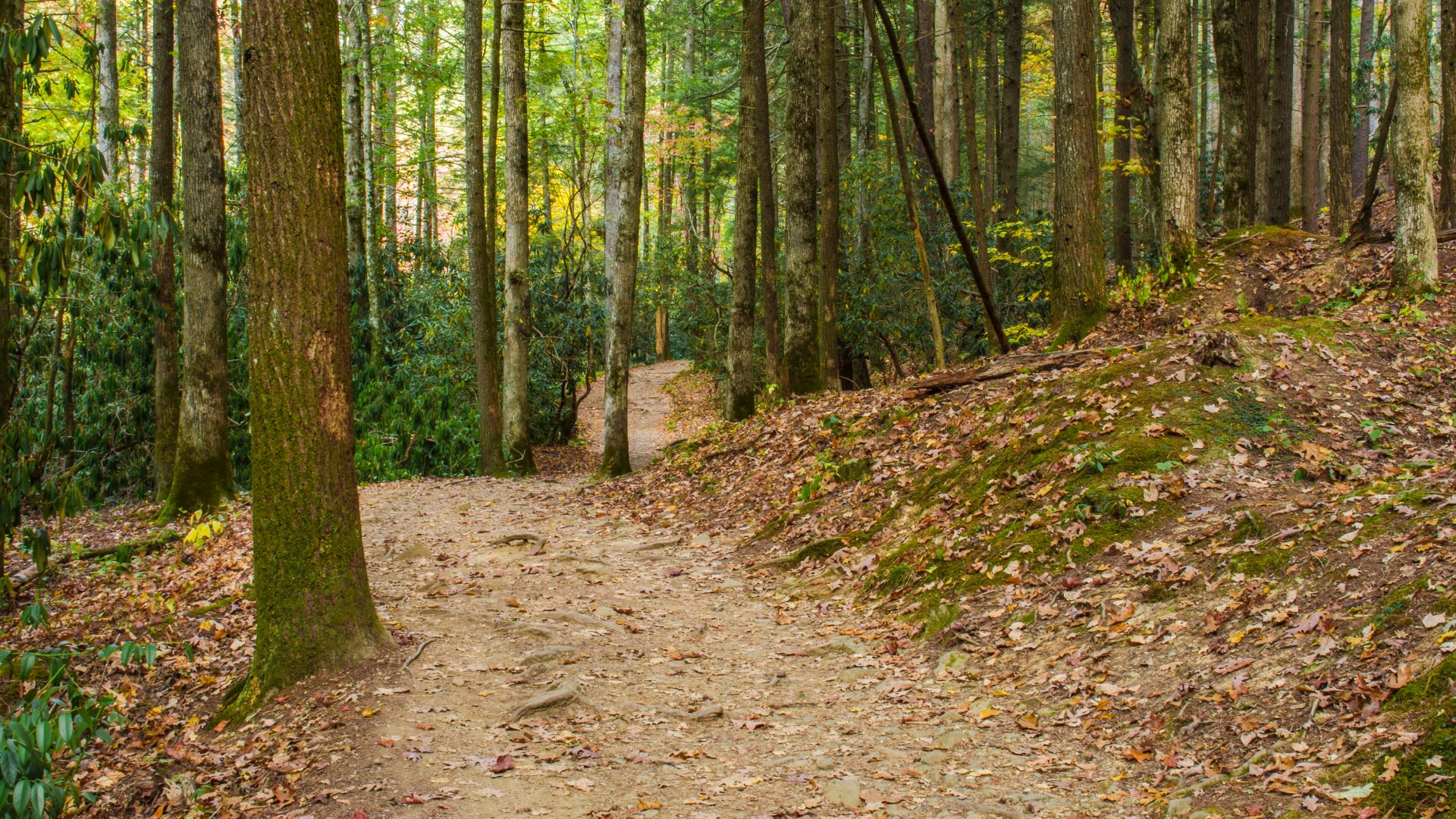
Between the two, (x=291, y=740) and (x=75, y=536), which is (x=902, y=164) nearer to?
(x=291, y=740)

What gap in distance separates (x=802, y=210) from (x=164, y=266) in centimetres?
908

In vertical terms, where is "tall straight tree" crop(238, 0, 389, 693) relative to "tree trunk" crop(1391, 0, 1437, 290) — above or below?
below

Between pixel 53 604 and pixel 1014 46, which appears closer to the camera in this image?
pixel 53 604

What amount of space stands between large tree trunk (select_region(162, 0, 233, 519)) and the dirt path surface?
4533 millimetres

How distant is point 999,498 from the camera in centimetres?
750

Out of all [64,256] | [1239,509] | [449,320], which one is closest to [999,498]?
[1239,509]

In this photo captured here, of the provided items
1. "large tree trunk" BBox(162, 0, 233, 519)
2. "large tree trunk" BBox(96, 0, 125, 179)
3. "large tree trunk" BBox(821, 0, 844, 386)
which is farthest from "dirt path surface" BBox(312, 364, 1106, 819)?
"large tree trunk" BBox(96, 0, 125, 179)

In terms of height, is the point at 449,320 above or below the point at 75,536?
above

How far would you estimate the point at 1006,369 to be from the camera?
9.96 metres

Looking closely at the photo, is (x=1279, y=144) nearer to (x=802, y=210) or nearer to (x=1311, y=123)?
(x=1311, y=123)

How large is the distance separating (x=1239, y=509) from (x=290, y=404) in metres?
5.88

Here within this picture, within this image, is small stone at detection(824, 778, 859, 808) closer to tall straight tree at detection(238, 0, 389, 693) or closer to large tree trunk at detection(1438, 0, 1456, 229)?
tall straight tree at detection(238, 0, 389, 693)

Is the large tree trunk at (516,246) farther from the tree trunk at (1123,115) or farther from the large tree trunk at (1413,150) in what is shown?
the large tree trunk at (1413,150)

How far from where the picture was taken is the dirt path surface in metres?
4.35
